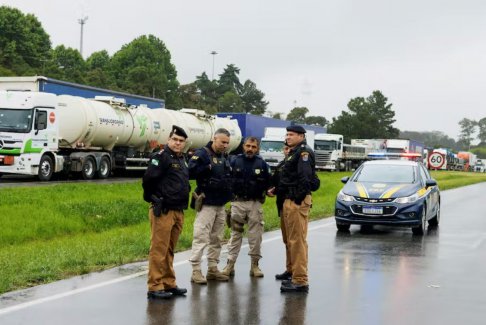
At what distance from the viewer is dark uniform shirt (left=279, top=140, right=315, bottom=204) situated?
859 cm

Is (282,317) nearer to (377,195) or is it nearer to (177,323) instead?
(177,323)

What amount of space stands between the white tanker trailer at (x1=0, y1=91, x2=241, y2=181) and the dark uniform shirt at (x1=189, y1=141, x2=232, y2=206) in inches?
679

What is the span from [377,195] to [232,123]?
1075 inches

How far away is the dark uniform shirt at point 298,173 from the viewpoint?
8586 mm

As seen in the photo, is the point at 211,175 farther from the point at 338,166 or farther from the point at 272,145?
the point at 338,166

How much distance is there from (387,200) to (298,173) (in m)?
6.57

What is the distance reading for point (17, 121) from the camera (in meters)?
25.0

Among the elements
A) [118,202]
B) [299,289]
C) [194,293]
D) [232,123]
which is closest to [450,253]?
[299,289]

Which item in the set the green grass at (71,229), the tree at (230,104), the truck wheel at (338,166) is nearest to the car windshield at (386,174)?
the green grass at (71,229)

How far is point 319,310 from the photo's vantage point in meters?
7.59

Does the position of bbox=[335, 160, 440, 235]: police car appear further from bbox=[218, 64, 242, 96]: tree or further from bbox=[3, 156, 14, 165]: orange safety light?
bbox=[218, 64, 242, 96]: tree

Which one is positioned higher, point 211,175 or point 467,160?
point 467,160

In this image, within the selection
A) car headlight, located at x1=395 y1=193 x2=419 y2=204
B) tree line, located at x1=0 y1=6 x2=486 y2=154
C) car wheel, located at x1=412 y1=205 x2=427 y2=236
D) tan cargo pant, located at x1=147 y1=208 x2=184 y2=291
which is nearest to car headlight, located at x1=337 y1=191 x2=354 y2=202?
car headlight, located at x1=395 y1=193 x2=419 y2=204

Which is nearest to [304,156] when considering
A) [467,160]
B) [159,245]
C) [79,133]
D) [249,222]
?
[249,222]
